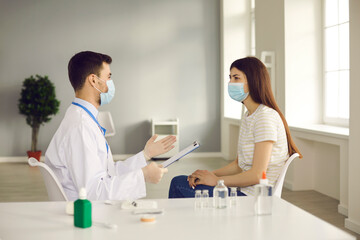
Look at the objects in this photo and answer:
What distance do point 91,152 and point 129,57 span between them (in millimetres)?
6201

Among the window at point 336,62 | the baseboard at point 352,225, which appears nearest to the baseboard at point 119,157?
the window at point 336,62

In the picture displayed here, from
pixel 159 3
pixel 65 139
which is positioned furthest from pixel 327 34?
pixel 65 139

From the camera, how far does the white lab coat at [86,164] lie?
1910 millimetres

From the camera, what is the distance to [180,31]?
26.7 ft

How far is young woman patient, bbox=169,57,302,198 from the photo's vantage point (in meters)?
2.32

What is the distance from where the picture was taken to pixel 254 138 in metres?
2.39

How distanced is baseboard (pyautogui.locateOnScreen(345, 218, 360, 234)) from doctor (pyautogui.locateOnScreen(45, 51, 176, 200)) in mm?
2047

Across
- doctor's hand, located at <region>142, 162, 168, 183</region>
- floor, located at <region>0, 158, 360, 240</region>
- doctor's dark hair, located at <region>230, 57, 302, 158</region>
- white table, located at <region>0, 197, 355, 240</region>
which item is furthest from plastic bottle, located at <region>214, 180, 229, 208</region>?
floor, located at <region>0, 158, 360, 240</region>

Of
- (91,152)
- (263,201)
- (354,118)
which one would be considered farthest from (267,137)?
(354,118)

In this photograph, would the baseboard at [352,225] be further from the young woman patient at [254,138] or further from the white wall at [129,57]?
the white wall at [129,57]

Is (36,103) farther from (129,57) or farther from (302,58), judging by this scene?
(302,58)

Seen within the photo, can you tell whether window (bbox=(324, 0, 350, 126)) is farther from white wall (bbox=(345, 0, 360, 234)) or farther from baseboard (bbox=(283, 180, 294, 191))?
white wall (bbox=(345, 0, 360, 234))

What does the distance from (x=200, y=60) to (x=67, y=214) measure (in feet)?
22.4

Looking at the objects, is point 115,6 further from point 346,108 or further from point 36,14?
point 346,108
